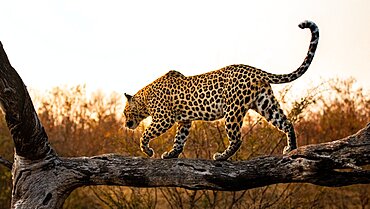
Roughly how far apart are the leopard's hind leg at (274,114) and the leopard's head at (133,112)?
1.00 m

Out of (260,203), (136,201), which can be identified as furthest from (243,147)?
(136,201)

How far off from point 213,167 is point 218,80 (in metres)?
0.67

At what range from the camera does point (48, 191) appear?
449 cm

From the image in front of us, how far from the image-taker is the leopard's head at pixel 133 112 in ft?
16.0

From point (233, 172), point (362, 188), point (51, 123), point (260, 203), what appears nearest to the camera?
point (233, 172)

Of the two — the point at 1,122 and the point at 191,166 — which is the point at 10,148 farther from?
the point at 191,166

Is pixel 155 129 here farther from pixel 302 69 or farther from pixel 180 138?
pixel 302 69

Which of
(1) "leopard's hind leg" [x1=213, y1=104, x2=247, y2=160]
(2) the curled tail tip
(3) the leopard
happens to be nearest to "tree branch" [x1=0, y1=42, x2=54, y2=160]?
(3) the leopard

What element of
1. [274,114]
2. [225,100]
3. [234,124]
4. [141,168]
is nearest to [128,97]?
[141,168]

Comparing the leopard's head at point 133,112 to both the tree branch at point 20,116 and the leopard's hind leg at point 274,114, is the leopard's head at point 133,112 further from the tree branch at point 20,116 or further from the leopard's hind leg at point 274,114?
the leopard's hind leg at point 274,114

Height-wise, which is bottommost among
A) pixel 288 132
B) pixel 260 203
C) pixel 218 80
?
pixel 260 203

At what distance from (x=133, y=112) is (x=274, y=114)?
119cm

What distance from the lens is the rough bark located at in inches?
164

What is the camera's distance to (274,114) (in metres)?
4.45
